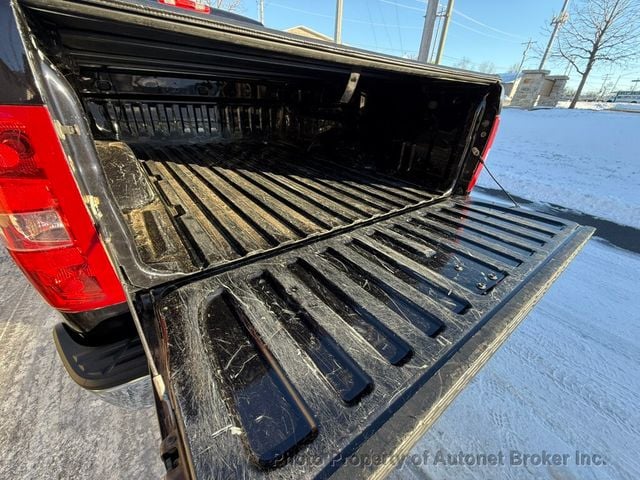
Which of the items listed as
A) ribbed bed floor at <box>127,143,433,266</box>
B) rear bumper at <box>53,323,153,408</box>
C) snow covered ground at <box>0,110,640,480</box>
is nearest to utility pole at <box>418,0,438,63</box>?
ribbed bed floor at <box>127,143,433,266</box>

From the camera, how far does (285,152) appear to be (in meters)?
3.51

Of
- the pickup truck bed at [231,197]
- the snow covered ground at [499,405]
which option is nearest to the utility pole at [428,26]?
the pickup truck bed at [231,197]

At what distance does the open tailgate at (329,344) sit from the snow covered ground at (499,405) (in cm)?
75

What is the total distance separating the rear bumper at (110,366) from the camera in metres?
1.09

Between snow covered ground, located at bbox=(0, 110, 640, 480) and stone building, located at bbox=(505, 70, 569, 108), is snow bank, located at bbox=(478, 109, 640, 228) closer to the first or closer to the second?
snow covered ground, located at bbox=(0, 110, 640, 480)

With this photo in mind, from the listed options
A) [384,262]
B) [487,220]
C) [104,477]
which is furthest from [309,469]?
[487,220]

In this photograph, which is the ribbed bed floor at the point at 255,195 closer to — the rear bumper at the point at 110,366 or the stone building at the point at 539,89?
the rear bumper at the point at 110,366

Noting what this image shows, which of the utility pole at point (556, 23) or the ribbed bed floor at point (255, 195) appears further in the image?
the utility pole at point (556, 23)

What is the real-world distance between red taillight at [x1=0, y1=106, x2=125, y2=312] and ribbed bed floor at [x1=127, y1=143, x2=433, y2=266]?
45 centimetres

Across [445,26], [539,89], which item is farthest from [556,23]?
[445,26]

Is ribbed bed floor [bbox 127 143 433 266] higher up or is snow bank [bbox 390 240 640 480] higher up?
ribbed bed floor [bbox 127 143 433 266]

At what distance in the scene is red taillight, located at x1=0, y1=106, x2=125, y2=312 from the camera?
30.6 inches

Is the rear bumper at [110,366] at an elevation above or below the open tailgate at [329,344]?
below

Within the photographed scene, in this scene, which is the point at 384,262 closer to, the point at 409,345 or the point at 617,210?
the point at 409,345
